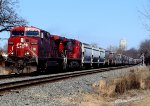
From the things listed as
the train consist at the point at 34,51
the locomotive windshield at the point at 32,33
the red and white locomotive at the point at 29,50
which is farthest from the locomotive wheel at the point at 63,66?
the locomotive windshield at the point at 32,33

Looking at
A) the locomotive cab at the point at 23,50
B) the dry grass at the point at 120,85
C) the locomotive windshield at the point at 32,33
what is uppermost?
the locomotive windshield at the point at 32,33

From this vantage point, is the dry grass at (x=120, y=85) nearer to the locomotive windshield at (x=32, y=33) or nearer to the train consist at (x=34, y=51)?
the train consist at (x=34, y=51)

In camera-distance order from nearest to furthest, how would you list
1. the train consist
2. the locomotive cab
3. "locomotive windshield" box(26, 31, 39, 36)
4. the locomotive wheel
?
the locomotive cab, the train consist, "locomotive windshield" box(26, 31, 39, 36), the locomotive wheel

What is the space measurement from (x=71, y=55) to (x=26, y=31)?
38.6 ft

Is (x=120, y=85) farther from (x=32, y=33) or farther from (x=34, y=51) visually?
(x=32, y=33)

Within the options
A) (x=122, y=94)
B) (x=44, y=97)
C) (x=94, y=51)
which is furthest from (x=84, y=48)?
(x=44, y=97)

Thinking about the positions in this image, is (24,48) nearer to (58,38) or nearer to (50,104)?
(58,38)

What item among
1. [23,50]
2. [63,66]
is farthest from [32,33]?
[63,66]

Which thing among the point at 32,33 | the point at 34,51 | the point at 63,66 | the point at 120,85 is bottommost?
the point at 120,85

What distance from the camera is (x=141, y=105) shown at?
502 inches

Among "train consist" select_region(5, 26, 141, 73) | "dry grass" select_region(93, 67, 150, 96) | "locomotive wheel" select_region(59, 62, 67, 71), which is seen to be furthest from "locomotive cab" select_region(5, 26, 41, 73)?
"locomotive wheel" select_region(59, 62, 67, 71)


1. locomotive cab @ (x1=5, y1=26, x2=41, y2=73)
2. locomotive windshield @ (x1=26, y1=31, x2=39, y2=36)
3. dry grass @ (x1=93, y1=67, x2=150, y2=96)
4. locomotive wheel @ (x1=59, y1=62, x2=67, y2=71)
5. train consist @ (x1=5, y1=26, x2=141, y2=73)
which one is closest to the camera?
dry grass @ (x1=93, y1=67, x2=150, y2=96)

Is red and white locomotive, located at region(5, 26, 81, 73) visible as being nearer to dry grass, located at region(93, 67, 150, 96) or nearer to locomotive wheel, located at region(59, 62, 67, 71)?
locomotive wheel, located at region(59, 62, 67, 71)

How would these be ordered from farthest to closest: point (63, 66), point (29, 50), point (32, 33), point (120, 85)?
point (63, 66), point (32, 33), point (29, 50), point (120, 85)
